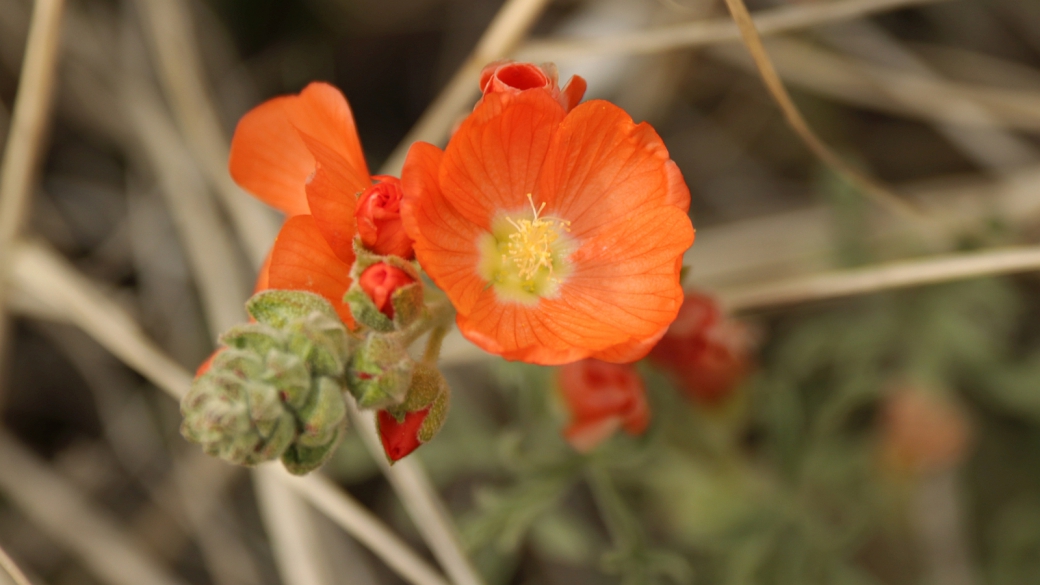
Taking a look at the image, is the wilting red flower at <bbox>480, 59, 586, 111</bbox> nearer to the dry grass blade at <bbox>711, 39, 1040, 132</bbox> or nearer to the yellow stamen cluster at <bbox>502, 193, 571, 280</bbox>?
the yellow stamen cluster at <bbox>502, 193, 571, 280</bbox>

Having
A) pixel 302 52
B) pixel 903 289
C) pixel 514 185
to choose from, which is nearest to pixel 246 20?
pixel 302 52

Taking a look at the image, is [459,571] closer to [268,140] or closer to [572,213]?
[572,213]

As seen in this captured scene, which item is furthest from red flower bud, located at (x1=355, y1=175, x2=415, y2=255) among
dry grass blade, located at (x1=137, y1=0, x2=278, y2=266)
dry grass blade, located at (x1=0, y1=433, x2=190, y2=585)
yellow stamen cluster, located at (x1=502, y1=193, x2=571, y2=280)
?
dry grass blade, located at (x1=0, y1=433, x2=190, y2=585)

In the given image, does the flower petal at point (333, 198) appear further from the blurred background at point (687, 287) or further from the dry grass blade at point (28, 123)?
the dry grass blade at point (28, 123)

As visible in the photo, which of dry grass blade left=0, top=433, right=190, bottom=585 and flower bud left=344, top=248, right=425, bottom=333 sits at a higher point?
flower bud left=344, top=248, right=425, bottom=333

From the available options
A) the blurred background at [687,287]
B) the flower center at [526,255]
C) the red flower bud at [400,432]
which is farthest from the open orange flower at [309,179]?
the blurred background at [687,287]
